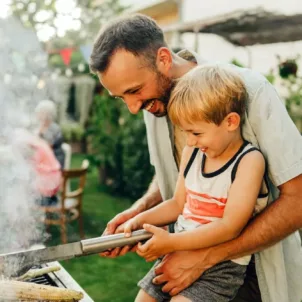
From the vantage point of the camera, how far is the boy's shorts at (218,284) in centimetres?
188

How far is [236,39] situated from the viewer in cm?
737

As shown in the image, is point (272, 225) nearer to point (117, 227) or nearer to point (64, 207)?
point (117, 227)

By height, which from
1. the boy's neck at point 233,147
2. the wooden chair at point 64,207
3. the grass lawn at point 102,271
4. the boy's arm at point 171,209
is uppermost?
the boy's neck at point 233,147

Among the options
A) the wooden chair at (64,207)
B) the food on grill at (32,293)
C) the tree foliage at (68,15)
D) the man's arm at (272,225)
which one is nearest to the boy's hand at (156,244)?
the man's arm at (272,225)

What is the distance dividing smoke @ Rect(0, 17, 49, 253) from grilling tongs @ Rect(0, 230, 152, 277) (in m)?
1.02

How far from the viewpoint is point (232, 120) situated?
1.83 meters

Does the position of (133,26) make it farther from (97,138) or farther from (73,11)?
(73,11)

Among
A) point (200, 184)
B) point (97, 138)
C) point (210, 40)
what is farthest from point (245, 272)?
point (210, 40)

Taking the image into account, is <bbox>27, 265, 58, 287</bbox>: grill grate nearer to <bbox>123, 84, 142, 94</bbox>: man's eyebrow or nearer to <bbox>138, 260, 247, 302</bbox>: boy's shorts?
<bbox>138, 260, 247, 302</bbox>: boy's shorts

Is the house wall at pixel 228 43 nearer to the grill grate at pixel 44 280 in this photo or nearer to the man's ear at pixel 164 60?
the man's ear at pixel 164 60

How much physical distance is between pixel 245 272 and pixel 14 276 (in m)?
1.07

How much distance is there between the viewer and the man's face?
214 centimetres

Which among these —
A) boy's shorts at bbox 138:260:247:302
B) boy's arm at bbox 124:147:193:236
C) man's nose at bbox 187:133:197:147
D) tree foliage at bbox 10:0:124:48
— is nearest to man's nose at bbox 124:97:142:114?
boy's arm at bbox 124:147:193:236

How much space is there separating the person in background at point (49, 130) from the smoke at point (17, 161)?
1.38 ft
